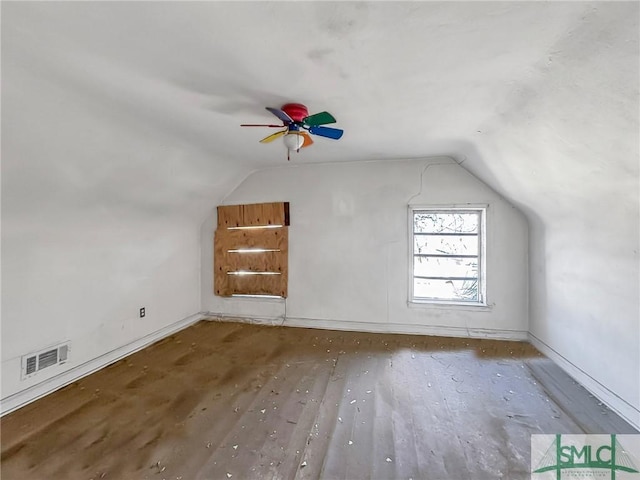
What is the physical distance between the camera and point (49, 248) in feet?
7.82

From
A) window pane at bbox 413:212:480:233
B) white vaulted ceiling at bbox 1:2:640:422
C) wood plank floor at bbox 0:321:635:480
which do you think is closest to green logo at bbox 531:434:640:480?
wood plank floor at bbox 0:321:635:480

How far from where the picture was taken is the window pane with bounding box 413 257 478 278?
3714 millimetres

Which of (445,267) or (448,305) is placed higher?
(445,267)

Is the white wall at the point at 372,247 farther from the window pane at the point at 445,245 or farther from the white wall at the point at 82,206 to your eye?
the white wall at the point at 82,206

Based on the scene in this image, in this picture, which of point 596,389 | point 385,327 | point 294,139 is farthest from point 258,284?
point 596,389

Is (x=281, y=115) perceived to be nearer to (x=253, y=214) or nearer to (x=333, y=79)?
(x=333, y=79)

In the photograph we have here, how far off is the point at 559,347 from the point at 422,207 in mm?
2052

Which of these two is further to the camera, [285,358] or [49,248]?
[285,358]

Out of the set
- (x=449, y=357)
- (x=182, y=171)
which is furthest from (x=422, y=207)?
(x=182, y=171)

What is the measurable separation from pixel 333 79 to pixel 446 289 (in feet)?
10.1

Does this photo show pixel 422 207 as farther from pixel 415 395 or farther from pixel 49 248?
pixel 49 248

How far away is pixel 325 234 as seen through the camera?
3.96 metres

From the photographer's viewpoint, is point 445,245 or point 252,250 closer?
point 445,245

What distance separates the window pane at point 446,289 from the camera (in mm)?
3709
